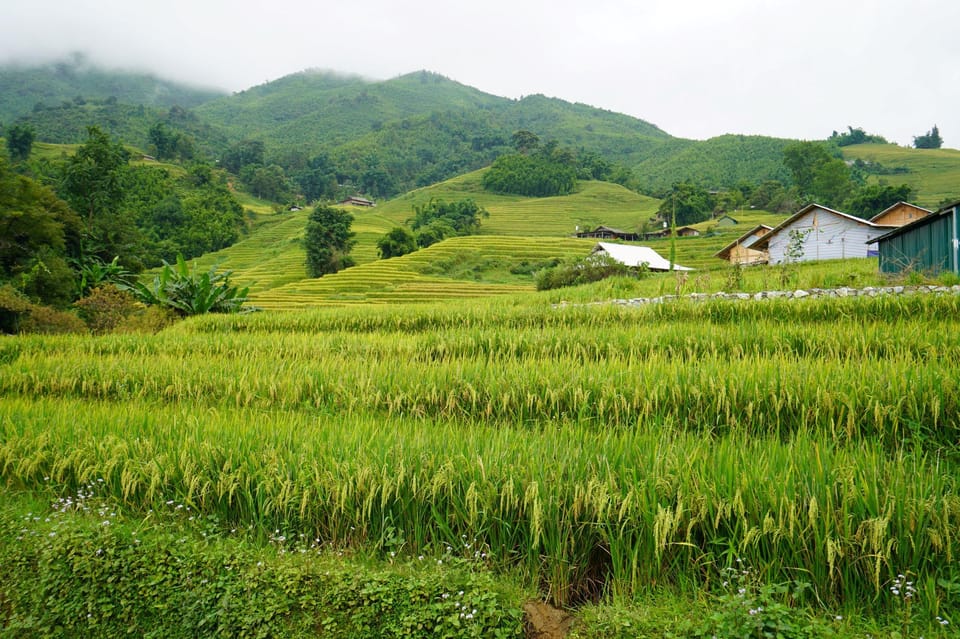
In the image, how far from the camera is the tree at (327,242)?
51.1m

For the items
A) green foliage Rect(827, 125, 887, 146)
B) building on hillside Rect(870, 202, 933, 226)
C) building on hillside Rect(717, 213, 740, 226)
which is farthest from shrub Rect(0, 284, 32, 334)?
green foliage Rect(827, 125, 887, 146)

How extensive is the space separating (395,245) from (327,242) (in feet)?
26.2

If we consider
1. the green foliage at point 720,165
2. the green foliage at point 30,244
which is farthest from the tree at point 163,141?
the green foliage at point 30,244

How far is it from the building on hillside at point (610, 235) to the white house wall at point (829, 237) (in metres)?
34.6

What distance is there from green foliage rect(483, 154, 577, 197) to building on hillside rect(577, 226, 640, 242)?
3625cm

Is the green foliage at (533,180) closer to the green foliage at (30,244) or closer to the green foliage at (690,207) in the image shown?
the green foliage at (690,207)

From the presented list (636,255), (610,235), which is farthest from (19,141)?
(636,255)

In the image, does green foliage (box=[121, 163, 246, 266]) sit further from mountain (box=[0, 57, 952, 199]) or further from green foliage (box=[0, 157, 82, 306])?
green foliage (box=[0, 157, 82, 306])

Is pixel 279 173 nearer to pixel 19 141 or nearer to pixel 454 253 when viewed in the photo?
pixel 19 141

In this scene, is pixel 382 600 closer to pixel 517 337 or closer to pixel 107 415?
pixel 107 415

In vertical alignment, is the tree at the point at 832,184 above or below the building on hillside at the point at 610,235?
above

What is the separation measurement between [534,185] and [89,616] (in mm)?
104302

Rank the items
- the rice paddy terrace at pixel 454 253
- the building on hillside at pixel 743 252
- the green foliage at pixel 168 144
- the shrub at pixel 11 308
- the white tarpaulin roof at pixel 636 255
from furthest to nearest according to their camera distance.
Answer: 1. the green foliage at pixel 168 144
2. the rice paddy terrace at pixel 454 253
3. the white tarpaulin roof at pixel 636 255
4. the building on hillside at pixel 743 252
5. the shrub at pixel 11 308

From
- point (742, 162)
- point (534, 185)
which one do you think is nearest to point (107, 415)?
point (534, 185)
